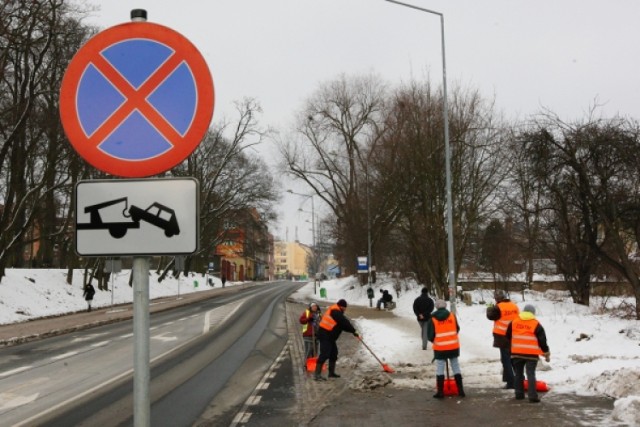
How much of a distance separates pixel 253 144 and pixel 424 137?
27961 millimetres

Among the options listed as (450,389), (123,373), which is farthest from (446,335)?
(123,373)

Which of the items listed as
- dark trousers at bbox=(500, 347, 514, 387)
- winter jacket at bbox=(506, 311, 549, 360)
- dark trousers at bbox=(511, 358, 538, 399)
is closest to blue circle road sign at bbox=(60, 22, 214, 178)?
dark trousers at bbox=(511, 358, 538, 399)

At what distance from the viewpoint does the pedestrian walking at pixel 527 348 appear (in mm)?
9281

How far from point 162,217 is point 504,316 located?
32.9 feet

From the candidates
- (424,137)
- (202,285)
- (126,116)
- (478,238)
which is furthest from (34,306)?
(202,285)

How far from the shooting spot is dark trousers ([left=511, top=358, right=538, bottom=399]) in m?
9.24

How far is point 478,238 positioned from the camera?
3403 cm

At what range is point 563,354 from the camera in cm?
1366

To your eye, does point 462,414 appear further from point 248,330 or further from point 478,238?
point 478,238

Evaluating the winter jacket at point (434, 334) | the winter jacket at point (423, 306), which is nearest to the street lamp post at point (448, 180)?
the winter jacket at point (423, 306)

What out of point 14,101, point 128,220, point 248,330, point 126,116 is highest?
point 14,101

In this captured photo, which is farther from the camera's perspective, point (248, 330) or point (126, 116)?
point (248, 330)

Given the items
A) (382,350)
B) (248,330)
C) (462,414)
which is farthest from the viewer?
(248,330)

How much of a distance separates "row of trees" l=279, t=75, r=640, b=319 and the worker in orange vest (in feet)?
27.8
